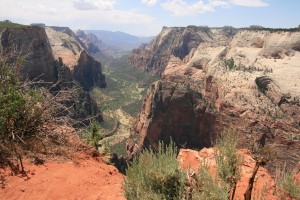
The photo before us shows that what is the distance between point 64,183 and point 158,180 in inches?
197

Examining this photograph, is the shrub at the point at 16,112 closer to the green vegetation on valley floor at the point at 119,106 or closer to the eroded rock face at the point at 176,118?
the green vegetation on valley floor at the point at 119,106

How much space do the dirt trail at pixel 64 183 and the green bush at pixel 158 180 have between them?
1390 mm

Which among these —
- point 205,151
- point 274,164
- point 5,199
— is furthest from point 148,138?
point 5,199

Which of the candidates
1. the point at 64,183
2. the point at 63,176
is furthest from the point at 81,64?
the point at 64,183

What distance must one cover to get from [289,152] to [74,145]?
44725mm

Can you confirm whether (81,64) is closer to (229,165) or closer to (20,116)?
(20,116)

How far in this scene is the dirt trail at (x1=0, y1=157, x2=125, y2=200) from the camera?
510 inches

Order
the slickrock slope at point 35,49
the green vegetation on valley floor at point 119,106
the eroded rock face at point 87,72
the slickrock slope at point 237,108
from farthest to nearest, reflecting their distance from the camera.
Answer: the eroded rock face at point 87,72
the green vegetation on valley floor at point 119,106
the slickrock slope at point 35,49
the slickrock slope at point 237,108

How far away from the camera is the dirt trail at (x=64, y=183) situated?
→ 13.0 metres

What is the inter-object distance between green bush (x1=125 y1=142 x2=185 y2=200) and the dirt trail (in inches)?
54.7

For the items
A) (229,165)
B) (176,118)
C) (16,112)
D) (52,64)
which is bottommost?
(176,118)

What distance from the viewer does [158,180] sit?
11.3 m

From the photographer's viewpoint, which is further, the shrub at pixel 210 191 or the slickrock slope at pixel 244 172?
the slickrock slope at pixel 244 172

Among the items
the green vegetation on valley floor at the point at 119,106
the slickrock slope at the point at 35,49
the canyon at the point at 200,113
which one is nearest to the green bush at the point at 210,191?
the canyon at the point at 200,113
